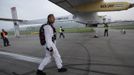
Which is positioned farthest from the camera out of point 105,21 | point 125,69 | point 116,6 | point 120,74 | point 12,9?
point 12,9

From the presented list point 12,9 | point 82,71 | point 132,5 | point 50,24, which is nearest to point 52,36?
point 50,24

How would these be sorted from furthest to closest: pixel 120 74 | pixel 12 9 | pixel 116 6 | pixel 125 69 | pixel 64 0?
1. pixel 12 9
2. pixel 116 6
3. pixel 64 0
4. pixel 125 69
5. pixel 120 74

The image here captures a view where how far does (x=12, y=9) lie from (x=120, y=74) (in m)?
32.2

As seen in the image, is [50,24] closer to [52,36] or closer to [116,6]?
[52,36]

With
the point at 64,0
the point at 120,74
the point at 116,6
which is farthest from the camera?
the point at 116,6

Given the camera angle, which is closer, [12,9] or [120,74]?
[120,74]

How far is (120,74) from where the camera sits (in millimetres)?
5059

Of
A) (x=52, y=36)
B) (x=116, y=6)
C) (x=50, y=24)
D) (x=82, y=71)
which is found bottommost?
(x=82, y=71)

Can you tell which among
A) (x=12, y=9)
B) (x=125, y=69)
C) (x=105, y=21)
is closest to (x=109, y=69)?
(x=125, y=69)

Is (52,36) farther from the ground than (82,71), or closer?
farther from the ground

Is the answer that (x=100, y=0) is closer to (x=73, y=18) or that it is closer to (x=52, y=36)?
(x=73, y=18)

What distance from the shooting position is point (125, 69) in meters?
5.57

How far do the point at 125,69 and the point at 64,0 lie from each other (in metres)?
10.4

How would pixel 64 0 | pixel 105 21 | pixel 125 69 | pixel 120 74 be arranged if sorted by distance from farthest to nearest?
pixel 105 21
pixel 64 0
pixel 125 69
pixel 120 74
